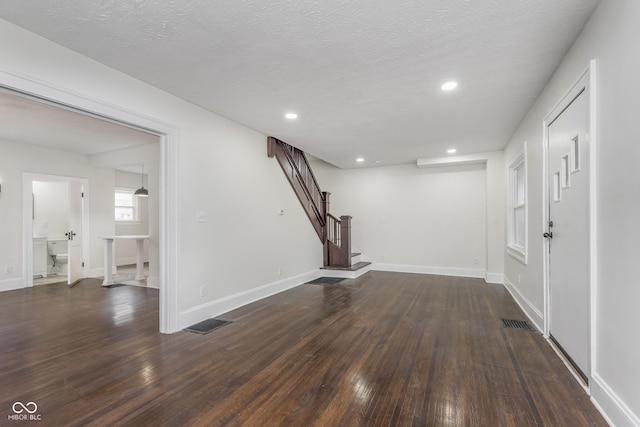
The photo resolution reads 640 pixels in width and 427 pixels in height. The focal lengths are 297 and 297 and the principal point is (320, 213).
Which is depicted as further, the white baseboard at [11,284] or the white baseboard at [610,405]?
the white baseboard at [11,284]

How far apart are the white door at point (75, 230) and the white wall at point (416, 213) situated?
16.8 feet

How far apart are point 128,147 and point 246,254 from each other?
11.8ft

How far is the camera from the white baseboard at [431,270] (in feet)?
20.4

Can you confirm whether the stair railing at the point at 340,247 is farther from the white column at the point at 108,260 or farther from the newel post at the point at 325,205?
the white column at the point at 108,260

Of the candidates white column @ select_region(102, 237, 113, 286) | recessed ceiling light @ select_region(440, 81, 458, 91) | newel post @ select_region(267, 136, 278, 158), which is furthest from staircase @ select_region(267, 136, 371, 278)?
white column @ select_region(102, 237, 113, 286)

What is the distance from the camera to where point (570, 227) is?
2.37 m

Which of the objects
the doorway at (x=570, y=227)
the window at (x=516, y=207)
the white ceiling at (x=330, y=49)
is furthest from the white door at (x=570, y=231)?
the window at (x=516, y=207)

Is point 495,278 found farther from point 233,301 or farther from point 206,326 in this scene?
point 206,326

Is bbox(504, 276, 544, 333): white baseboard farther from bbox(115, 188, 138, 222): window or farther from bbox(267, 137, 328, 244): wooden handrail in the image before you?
bbox(115, 188, 138, 222): window

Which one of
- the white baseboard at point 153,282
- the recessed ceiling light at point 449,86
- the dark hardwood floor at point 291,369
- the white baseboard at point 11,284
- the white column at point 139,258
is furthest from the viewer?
the white column at point 139,258

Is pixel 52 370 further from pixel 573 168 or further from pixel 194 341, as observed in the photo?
pixel 573 168

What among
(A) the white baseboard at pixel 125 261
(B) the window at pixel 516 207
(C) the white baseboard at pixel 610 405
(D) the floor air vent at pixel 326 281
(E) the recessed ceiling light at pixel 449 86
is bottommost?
(D) the floor air vent at pixel 326 281

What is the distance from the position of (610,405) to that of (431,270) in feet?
16.4

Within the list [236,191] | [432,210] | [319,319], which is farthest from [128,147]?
[432,210]
